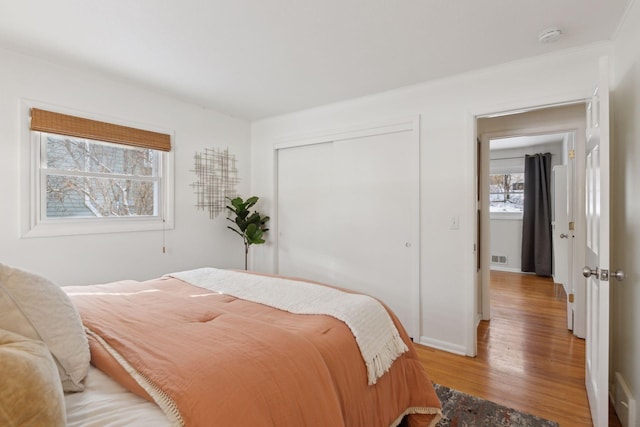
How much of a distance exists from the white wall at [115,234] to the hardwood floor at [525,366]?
8.51 feet

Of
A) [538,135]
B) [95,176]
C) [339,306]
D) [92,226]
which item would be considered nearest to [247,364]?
[339,306]

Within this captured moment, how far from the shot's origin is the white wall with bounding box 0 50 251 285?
7.87 ft

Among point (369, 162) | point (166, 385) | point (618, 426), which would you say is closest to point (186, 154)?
point (369, 162)

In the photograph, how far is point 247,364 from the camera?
106cm

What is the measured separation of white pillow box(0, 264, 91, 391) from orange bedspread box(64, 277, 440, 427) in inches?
4.1

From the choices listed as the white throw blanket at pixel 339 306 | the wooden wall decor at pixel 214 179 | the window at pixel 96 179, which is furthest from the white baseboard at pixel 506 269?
the window at pixel 96 179

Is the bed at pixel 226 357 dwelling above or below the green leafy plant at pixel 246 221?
below

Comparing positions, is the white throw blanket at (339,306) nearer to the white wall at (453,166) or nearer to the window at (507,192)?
the white wall at (453,166)

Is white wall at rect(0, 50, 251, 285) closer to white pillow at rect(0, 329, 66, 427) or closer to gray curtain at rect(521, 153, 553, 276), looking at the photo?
white pillow at rect(0, 329, 66, 427)

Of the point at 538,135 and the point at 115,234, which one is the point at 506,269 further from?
the point at 115,234

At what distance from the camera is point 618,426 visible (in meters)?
1.85

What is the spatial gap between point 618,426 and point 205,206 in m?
3.77

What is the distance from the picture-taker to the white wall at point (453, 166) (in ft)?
8.38

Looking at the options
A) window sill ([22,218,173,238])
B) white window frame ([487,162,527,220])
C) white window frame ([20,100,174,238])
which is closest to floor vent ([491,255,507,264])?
white window frame ([487,162,527,220])
